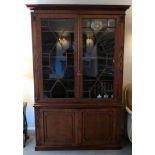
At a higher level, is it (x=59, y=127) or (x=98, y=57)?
(x=98, y=57)

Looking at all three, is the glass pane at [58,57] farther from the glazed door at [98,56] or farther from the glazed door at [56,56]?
the glazed door at [98,56]

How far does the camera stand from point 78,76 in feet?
9.22

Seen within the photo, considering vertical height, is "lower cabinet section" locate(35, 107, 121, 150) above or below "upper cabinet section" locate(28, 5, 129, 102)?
below

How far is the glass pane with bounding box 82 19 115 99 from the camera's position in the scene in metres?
2.75

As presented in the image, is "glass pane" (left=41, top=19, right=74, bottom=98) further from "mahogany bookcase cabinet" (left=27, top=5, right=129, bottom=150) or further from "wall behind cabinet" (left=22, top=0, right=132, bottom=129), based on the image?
"wall behind cabinet" (left=22, top=0, right=132, bottom=129)

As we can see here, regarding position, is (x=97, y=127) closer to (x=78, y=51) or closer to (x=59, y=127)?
(x=59, y=127)

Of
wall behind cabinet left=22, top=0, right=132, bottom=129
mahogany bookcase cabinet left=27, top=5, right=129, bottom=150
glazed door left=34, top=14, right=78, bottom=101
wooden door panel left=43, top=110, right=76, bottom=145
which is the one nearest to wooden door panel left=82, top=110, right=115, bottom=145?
mahogany bookcase cabinet left=27, top=5, right=129, bottom=150

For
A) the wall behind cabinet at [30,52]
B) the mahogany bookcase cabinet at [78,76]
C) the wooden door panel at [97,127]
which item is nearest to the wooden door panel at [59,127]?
the mahogany bookcase cabinet at [78,76]

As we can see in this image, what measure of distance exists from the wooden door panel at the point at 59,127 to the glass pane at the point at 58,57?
261mm

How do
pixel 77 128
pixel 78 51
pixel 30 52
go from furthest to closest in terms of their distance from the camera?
pixel 30 52
pixel 77 128
pixel 78 51

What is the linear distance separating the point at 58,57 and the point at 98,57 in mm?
575

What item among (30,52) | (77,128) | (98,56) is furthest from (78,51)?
(77,128)

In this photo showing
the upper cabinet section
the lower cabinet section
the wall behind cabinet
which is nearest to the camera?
the upper cabinet section
